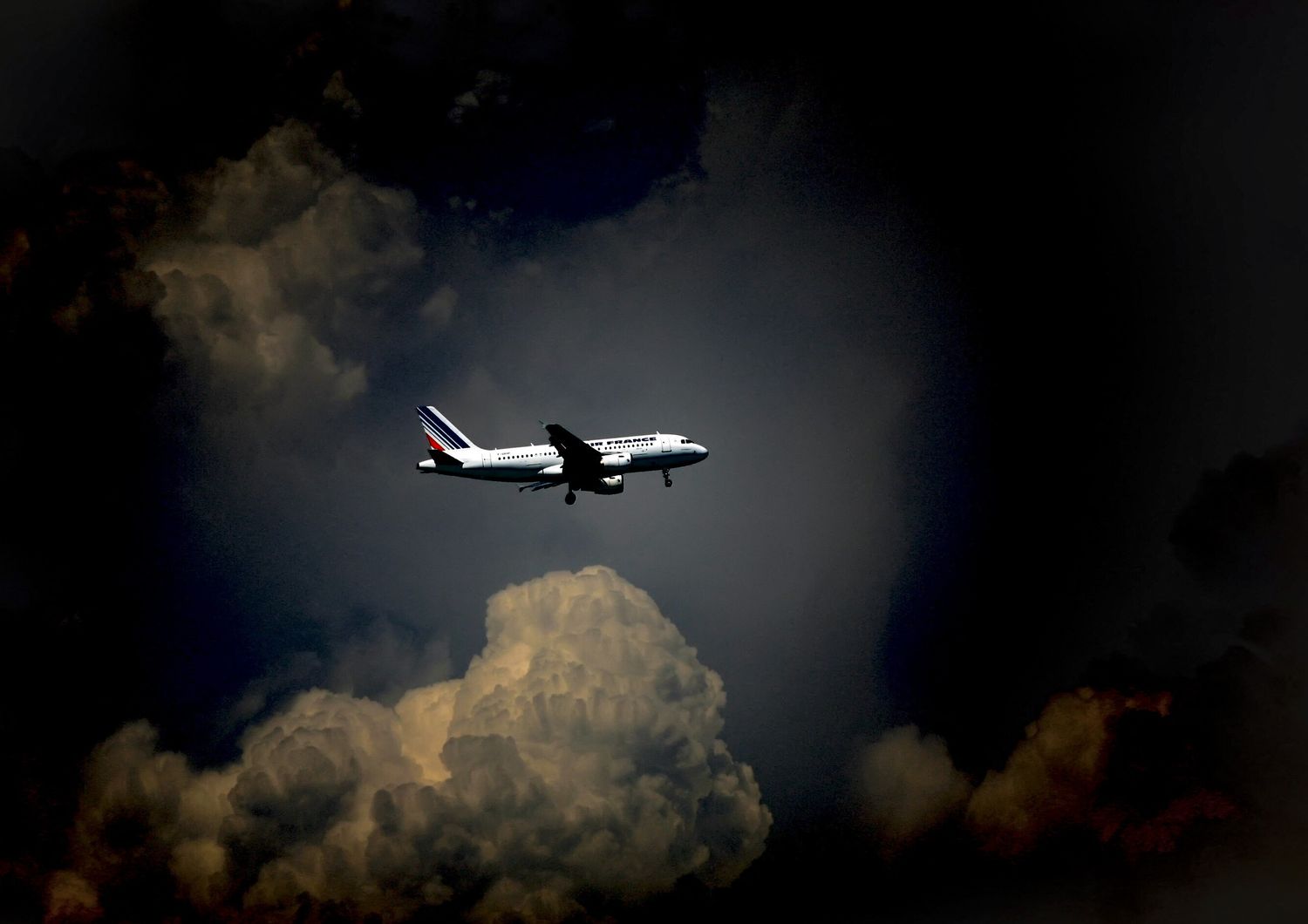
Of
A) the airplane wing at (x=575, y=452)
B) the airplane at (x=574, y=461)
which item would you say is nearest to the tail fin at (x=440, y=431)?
the airplane at (x=574, y=461)

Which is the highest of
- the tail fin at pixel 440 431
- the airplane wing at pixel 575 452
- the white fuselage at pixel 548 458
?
the tail fin at pixel 440 431

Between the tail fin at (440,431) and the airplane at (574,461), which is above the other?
the tail fin at (440,431)

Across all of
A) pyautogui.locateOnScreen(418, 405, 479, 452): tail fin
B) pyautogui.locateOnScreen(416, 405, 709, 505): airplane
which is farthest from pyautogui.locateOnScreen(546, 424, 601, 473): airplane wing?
pyautogui.locateOnScreen(418, 405, 479, 452): tail fin

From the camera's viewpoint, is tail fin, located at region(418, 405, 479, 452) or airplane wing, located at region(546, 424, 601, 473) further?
tail fin, located at region(418, 405, 479, 452)

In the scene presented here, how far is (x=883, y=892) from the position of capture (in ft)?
325

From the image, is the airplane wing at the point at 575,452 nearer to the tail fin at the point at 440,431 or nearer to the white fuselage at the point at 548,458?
the white fuselage at the point at 548,458

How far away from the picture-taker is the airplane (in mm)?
77312

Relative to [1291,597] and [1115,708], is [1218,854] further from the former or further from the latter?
[1291,597]

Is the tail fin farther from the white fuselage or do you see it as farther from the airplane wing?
the airplane wing

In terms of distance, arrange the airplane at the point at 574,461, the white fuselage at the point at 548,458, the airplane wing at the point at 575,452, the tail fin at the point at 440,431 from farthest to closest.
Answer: the tail fin at the point at 440,431, the white fuselage at the point at 548,458, the airplane at the point at 574,461, the airplane wing at the point at 575,452

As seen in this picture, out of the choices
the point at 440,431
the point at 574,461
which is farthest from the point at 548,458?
the point at 440,431

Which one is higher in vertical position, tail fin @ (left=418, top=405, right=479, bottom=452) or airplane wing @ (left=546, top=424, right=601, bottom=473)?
tail fin @ (left=418, top=405, right=479, bottom=452)

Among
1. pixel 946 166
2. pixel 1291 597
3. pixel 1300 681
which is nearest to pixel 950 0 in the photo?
pixel 946 166

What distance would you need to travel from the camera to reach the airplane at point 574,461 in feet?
254
